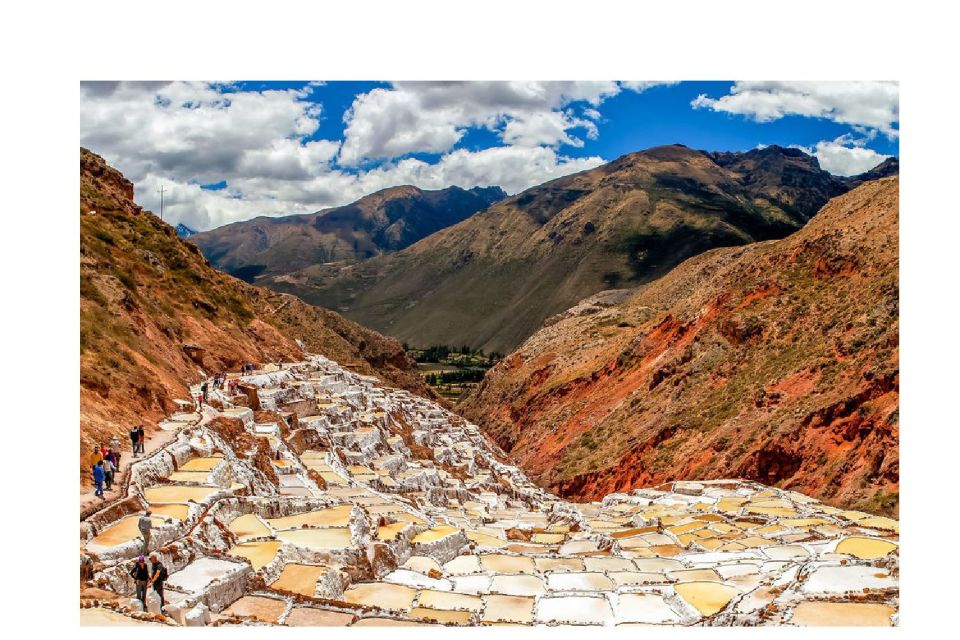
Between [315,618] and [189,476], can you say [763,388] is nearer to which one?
[189,476]

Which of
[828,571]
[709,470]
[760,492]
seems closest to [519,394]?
[709,470]

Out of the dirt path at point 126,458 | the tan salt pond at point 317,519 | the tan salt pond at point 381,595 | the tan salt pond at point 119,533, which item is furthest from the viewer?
the tan salt pond at point 317,519

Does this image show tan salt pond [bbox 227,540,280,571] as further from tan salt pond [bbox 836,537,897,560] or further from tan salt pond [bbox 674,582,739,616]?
tan salt pond [bbox 836,537,897,560]

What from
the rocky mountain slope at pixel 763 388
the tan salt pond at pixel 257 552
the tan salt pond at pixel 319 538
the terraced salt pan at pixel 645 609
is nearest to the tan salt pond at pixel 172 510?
the tan salt pond at pixel 257 552

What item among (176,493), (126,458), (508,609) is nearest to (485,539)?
(508,609)

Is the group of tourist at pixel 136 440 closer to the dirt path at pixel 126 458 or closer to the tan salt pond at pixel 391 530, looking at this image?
the dirt path at pixel 126 458

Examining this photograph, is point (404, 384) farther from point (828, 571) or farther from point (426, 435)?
point (828, 571)

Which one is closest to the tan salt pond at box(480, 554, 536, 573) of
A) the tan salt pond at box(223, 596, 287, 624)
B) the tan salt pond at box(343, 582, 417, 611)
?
the tan salt pond at box(343, 582, 417, 611)
